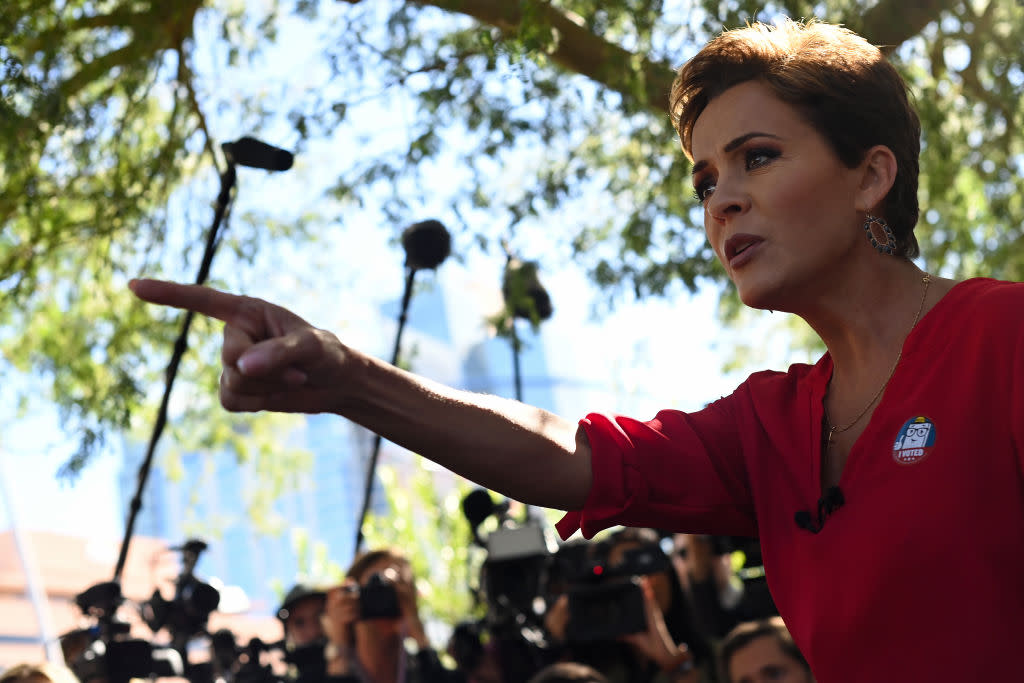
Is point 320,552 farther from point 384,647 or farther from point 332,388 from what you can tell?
point 332,388

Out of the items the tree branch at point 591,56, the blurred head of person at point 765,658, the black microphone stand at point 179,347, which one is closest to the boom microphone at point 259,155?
the black microphone stand at point 179,347

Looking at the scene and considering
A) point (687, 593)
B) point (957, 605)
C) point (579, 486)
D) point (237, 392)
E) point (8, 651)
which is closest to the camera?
point (237, 392)

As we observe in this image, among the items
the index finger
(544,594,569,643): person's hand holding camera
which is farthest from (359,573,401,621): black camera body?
the index finger

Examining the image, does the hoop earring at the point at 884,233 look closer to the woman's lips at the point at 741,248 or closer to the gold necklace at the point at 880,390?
the gold necklace at the point at 880,390

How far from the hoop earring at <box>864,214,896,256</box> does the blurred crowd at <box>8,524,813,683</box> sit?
9.17ft

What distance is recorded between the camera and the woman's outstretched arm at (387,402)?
1175mm

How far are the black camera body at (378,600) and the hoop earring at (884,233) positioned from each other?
329cm

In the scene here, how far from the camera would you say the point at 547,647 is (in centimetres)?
478

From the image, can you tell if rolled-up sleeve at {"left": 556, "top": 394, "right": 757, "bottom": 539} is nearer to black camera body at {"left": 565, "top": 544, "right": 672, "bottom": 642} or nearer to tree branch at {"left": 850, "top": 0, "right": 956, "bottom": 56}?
black camera body at {"left": 565, "top": 544, "right": 672, "bottom": 642}

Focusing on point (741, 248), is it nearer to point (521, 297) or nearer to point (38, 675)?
point (521, 297)

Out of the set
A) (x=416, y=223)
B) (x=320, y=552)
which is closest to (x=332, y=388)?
(x=416, y=223)

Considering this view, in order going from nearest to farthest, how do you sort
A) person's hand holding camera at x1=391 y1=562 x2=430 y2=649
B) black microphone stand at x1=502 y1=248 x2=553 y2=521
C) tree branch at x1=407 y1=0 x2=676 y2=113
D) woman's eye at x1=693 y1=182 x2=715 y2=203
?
woman's eye at x1=693 y1=182 x2=715 y2=203 < tree branch at x1=407 y1=0 x2=676 y2=113 < person's hand holding camera at x1=391 y1=562 x2=430 y2=649 < black microphone stand at x1=502 y1=248 x2=553 y2=521

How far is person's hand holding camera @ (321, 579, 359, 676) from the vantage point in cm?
475

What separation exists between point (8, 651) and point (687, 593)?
31.4 m
